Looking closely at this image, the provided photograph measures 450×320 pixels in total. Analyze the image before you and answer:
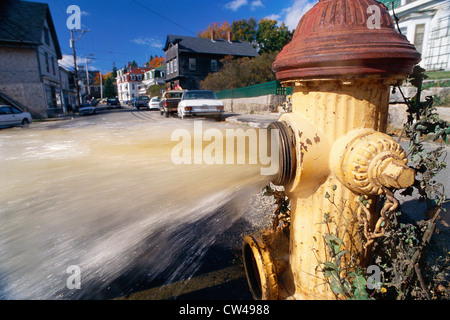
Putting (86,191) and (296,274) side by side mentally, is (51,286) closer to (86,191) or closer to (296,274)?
(86,191)

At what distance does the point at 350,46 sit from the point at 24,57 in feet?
103

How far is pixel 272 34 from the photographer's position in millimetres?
47250

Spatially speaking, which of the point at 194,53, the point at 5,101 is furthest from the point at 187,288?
the point at 194,53

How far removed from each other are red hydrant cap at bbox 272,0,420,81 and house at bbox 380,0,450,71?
16.8 meters

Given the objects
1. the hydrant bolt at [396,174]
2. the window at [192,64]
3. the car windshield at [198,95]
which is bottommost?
the hydrant bolt at [396,174]

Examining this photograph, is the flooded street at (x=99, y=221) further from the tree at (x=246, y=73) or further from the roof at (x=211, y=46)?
the roof at (x=211, y=46)

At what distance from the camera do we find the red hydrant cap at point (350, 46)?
1171 mm

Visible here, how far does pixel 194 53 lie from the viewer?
40531 millimetres

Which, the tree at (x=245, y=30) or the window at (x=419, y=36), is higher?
the tree at (x=245, y=30)

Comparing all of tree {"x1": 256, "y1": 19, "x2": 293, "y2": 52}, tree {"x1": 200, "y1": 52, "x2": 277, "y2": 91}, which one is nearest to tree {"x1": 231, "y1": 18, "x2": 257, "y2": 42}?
tree {"x1": 256, "y1": 19, "x2": 293, "y2": 52}

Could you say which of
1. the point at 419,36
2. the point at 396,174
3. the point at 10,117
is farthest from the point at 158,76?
the point at 396,174

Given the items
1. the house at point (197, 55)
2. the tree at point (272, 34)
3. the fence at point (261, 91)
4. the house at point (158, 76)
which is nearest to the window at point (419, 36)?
the fence at point (261, 91)

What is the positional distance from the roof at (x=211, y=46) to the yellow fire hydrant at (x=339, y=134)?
4212cm

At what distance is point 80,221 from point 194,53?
4217 centimetres
